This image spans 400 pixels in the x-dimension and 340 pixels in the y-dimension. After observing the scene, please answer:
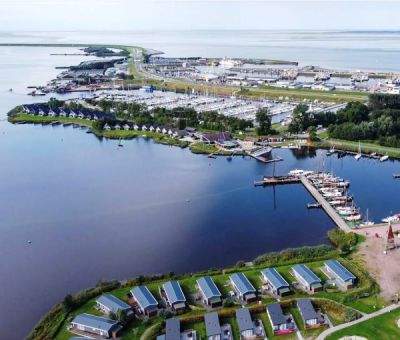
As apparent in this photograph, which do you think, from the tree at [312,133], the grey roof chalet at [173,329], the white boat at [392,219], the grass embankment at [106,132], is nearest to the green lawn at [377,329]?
the grey roof chalet at [173,329]

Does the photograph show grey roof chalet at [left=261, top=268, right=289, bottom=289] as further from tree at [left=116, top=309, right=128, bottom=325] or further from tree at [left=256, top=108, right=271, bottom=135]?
tree at [left=256, top=108, right=271, bottom=135]

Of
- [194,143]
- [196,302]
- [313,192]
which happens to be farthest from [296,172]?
[196,302]

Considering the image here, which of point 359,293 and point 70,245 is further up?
point 359,293

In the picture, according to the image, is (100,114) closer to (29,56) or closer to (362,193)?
(362,193)

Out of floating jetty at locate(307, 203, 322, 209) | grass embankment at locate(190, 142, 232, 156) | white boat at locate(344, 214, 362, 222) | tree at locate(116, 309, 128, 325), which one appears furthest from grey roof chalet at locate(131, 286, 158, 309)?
grass embankment at locate(190, 142, 232, 156)

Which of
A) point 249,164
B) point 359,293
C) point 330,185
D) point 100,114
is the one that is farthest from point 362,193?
point 100,114

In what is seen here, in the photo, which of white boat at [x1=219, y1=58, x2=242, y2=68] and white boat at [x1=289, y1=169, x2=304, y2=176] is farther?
white boat at [x1=219, y1=58, x2=242, y2=68]

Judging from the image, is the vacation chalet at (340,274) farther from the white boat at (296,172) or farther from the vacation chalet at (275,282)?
the white boat at (296,172)

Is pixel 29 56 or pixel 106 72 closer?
pixel 106 72
